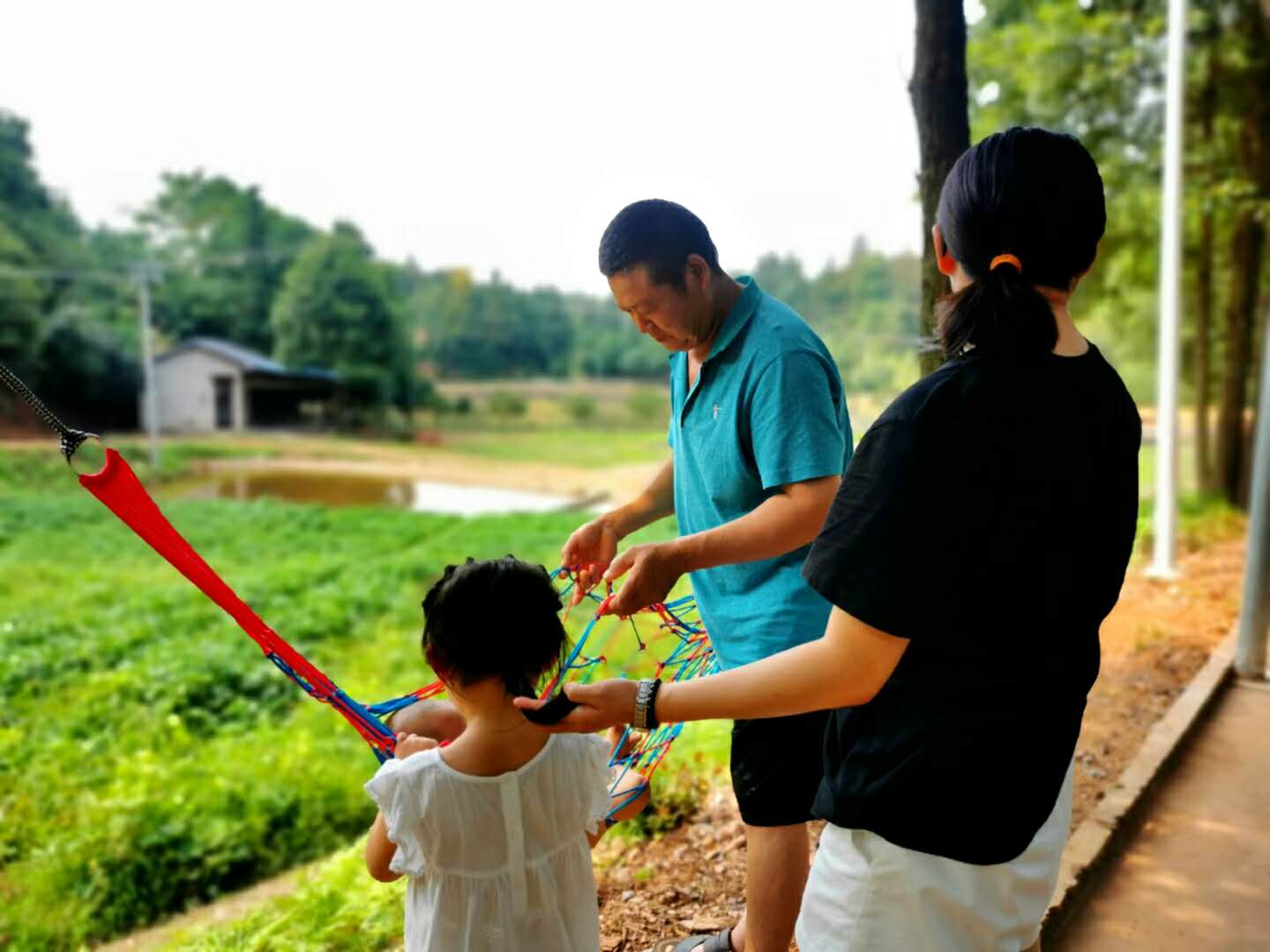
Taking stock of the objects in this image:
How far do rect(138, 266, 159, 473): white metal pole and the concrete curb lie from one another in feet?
73.7

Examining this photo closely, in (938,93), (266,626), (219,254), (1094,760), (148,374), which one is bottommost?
(1094,760)

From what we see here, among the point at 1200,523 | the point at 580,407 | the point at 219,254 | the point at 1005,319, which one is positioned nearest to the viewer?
the point at 1005,319

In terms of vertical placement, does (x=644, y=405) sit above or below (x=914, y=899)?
above

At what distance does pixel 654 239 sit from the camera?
1.68 meters

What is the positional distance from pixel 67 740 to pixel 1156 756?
6001mm

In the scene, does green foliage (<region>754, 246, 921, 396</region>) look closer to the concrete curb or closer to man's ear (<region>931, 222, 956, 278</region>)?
the concrete curb

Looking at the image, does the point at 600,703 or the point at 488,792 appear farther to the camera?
the point at 488,792

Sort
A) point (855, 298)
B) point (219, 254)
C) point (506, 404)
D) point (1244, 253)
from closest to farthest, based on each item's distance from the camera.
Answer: point (1244, 253) < point (855, 298) < point (506, 404) < point (219, 254)

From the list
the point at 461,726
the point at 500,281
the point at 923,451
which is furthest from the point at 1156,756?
the point at 500,281

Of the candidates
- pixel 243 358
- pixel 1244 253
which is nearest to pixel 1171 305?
pixel 1244 253

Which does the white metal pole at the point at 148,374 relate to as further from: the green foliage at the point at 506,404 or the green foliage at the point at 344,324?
the green foliage at the point at 506,404

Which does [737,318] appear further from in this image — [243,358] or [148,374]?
[243,358]

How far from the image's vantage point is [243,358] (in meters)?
28.6

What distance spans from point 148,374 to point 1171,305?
2276cm
